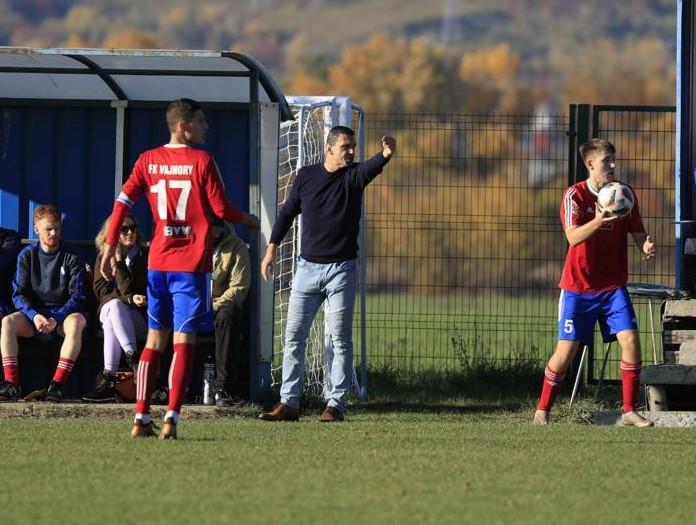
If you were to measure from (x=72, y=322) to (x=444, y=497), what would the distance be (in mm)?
5797

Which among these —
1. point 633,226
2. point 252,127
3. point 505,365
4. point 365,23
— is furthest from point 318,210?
point 365,23

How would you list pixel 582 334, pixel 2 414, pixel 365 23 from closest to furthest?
pixel 582 334 < pixel 2 414 < pixel 365 23

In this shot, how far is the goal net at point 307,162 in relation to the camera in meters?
13.6

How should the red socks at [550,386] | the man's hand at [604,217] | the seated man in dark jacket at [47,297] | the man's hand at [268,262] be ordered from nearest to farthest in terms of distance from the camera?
the man's hand at [604,217] → the man's hand at [268,262] → the red socks at [550,386] → the seated man in dark jacket at [47,297]

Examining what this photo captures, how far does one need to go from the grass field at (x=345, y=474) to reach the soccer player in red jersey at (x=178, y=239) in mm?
481

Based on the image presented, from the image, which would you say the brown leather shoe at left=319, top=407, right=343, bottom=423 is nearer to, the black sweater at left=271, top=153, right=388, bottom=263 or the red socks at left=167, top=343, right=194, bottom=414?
the black sweater at left=271, top=153, right=388, bottom=263

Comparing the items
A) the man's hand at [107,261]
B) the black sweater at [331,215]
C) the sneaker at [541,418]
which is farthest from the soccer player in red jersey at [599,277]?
the man's hand at [107,261]

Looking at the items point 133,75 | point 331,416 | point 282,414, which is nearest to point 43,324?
point 133,75

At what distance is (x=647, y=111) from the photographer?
548 inches

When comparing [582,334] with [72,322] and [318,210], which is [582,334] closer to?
[318,210]

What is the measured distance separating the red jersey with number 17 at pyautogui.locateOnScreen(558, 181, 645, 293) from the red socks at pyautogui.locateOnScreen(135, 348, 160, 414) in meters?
3.08

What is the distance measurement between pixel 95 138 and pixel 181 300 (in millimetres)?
4444

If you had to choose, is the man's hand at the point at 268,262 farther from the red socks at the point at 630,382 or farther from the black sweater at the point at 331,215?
the red socks at the point at 630,382

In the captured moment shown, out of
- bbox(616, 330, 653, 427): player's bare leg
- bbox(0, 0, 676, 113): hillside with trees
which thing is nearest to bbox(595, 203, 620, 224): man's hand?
bbox(616, 330, 653, 427): player's bare leg
